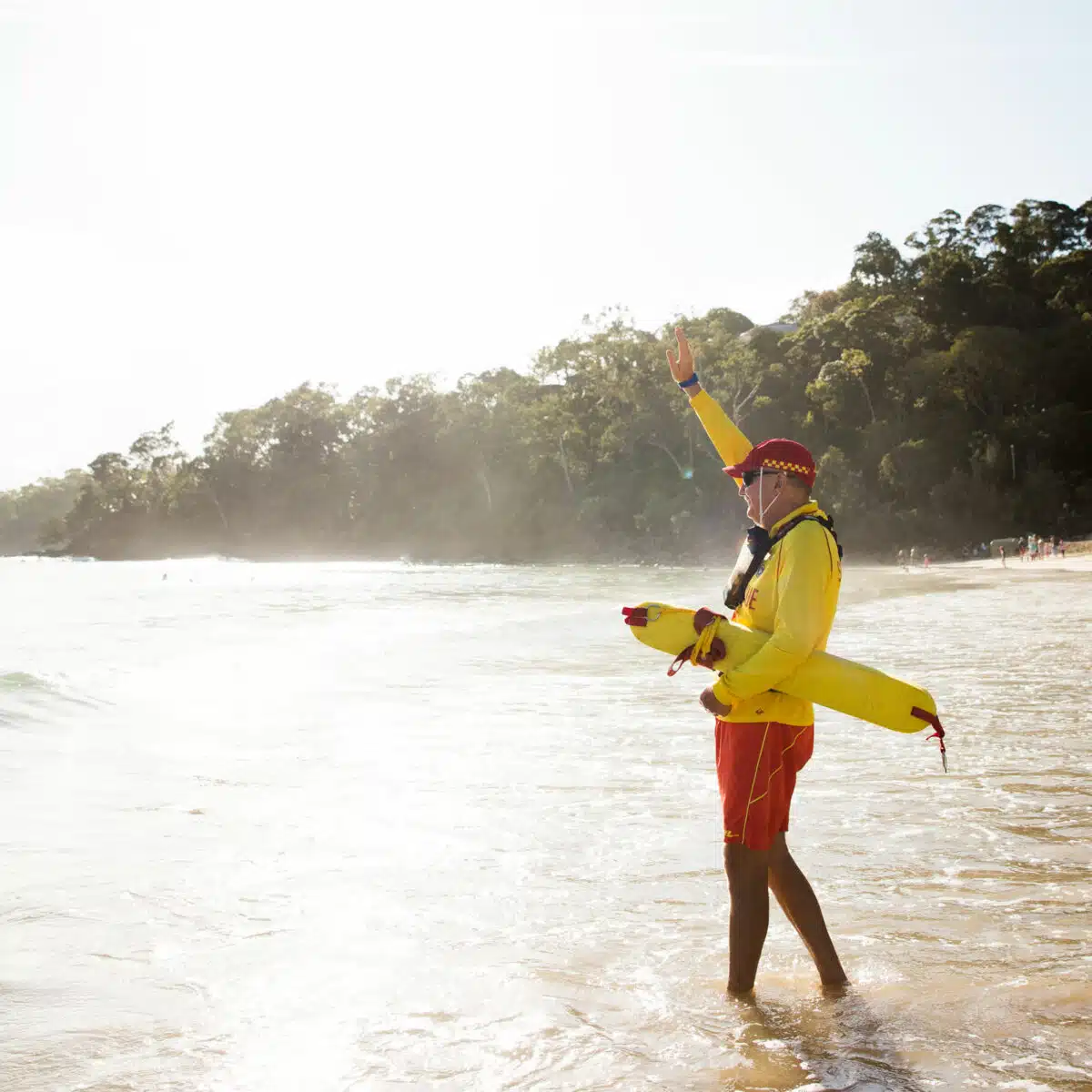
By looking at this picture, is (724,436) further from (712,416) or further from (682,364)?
(682,364)

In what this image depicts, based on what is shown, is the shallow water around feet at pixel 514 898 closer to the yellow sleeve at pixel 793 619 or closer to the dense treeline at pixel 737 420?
the yellow sleeve at pixel 793 619

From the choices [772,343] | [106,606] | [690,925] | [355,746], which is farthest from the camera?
[772,343]

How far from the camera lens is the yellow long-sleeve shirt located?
3311mm

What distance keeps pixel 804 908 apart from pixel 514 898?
1.57 m

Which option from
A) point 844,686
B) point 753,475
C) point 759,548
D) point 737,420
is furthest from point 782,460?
point 737,420

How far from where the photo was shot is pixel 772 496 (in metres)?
3.67

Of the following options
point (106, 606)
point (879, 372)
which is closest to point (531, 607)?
point (106, 606)

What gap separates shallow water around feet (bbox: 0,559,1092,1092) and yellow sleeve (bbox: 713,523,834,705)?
112cm

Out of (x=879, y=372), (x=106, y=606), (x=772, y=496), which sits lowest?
(x=106, y=606)

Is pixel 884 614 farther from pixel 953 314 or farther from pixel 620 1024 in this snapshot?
pixel 953 314

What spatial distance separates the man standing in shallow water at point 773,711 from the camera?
335 centimetres

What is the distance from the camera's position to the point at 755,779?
3490 millimetres

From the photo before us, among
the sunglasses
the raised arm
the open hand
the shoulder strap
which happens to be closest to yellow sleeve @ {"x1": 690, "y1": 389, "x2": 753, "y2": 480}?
the raised arm

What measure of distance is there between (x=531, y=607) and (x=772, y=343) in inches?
1807
